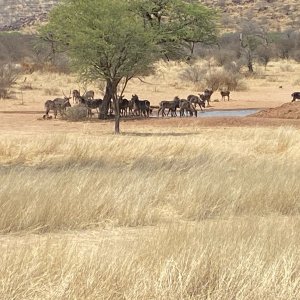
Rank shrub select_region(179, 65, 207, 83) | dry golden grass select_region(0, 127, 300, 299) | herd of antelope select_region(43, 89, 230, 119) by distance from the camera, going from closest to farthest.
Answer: dry golden grass select_region(0, 127, 300, 299)
herd of antelope select_region(43, 89, 230, 119)
shrub select_region(179, 65, 207, 83)

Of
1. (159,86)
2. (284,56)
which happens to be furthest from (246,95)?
(284,56)

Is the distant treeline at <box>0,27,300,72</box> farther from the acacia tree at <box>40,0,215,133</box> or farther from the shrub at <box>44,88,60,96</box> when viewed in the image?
the acacia tree at <box>40,0,215,133</box>

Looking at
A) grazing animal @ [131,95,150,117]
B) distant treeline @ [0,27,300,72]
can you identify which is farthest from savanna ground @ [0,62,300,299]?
distant treeline @ [0,27,300,72]

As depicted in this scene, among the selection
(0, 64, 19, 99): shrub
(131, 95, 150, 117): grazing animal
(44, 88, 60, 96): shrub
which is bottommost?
(131, 95, 150, 117): grazing animal

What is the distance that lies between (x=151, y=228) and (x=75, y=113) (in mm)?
21796

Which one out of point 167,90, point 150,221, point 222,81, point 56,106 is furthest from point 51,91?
point 150,221

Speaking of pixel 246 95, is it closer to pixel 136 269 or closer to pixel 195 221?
pixel 195 221

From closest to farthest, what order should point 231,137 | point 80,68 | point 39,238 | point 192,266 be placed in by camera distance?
point 192,266, point 39,238, point 231,137, point 80,68

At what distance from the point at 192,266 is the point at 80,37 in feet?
66.7

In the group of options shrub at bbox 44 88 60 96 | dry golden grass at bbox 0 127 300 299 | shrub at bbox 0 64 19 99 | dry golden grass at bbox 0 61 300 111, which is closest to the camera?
dry golden grass at bbox 0 127 300 299

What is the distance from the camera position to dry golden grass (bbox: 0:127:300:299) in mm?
4609

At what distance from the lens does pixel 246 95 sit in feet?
146

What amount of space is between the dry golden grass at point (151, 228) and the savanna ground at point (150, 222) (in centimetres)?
1

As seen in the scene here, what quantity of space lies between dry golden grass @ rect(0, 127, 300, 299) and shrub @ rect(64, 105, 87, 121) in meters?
13.7
